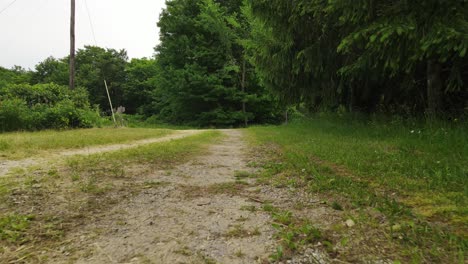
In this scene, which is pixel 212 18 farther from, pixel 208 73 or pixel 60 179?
pixel 60 179

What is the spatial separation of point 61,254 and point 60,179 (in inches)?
79.3

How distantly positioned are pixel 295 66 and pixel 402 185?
6.13 meters

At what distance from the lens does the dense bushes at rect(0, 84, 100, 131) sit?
39.4 ft

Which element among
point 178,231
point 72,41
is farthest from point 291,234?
point 72,41

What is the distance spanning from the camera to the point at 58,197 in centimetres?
292

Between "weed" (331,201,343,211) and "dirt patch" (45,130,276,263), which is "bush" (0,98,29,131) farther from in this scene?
"weed" (331,201,343,211)

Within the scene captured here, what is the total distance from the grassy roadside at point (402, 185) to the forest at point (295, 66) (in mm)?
1493

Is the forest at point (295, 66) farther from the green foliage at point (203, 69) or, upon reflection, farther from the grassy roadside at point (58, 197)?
the grassy roadside at point (58, 197)

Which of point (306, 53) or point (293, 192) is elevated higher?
point (306, 53)

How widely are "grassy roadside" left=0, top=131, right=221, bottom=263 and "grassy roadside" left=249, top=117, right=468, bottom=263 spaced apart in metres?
1.81

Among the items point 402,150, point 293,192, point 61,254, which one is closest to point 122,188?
point 61,254

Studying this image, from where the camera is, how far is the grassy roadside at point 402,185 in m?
1.88

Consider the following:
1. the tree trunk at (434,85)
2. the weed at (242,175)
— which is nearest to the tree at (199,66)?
the tree trunk at (434,85)

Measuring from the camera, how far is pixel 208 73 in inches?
1016
